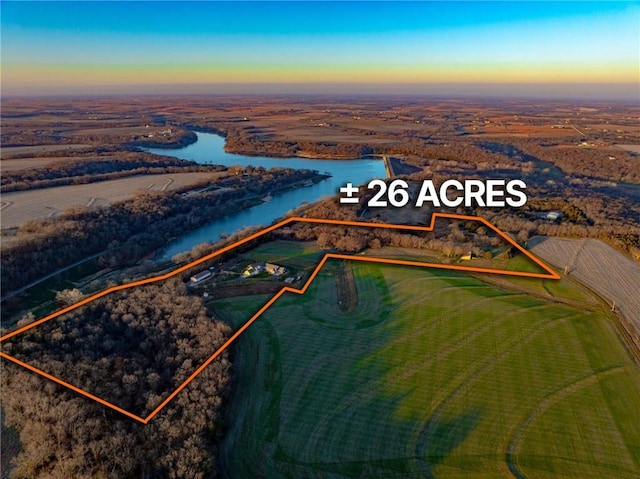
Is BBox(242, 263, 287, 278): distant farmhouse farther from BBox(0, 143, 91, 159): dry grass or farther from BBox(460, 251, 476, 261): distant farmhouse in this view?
BBox(0, 143, 91, 159): dry grass

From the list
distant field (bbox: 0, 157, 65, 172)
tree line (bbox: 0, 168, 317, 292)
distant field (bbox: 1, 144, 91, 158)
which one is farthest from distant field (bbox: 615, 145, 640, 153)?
distant field (bbox: 1, 144, 91, 158)

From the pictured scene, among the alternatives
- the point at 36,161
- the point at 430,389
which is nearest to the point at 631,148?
the point at 430,389

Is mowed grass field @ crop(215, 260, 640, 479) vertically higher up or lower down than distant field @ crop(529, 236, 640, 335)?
lower down

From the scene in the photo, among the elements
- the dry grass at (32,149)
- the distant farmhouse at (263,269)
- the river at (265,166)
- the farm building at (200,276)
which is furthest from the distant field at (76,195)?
the dry grass at (32,149)

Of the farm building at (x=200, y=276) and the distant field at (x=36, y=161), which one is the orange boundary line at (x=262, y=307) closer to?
the farm building at (x=200, y=276)

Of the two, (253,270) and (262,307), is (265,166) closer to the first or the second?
(253,270)

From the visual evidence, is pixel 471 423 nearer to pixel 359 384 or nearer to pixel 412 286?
pixel 359 384
